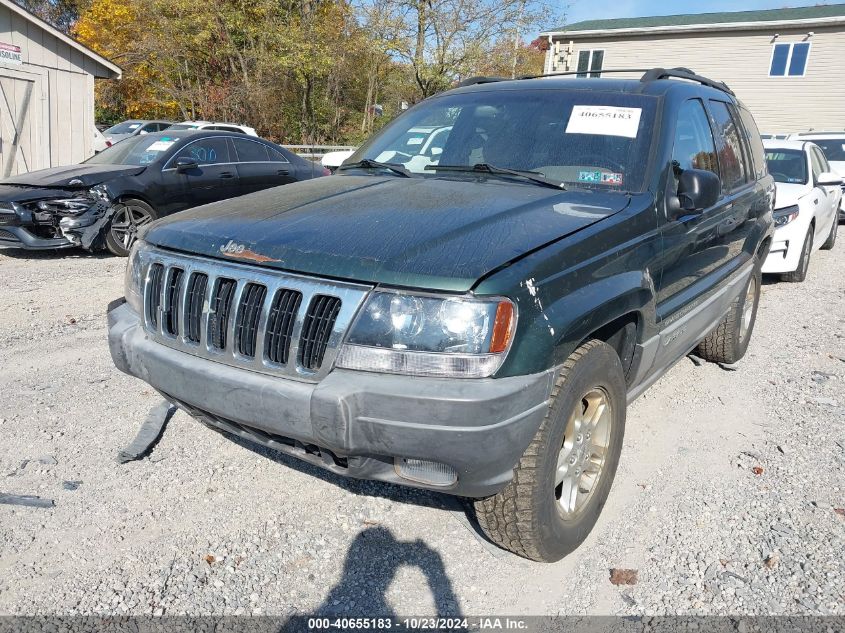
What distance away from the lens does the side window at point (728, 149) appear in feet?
13.4

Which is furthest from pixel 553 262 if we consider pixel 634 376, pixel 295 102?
pixel 295 102

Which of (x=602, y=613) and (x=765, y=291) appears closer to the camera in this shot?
(x=602, y=613)

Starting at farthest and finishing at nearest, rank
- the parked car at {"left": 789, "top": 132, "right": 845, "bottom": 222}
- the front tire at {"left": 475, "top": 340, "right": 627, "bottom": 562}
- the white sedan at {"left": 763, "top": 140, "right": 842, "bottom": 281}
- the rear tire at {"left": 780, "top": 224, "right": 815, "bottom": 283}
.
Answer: the parked car at {"left": 789, "top": 132, "right": 845, "bottom": 222}
the rear tire at {"left": 780, "top": 224, "right": 815, "bottom": 283}
the white sedan at {"left": 763, "top": 140, "right": 842, "bottom": 281}
the front tire at {"left": 475, "top": 340, "right": 627, "bottom": 562}

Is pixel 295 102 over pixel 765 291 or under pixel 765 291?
over

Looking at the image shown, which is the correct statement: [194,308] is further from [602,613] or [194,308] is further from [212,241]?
[602,613]

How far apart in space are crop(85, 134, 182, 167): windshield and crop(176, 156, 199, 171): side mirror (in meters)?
0.24

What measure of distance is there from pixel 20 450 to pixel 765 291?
7.73 meters

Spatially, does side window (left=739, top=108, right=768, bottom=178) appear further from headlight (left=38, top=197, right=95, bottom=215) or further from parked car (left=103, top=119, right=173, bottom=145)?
parked car (left=103, top=119, right=173, bottom=145)

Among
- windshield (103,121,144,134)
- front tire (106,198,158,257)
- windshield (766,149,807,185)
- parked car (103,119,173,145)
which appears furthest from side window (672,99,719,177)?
windshield (103,121,144,134)

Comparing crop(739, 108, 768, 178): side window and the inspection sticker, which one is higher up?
crop(739, 108, 768, 178): side window

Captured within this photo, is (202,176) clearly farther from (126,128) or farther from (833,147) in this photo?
(126,128)

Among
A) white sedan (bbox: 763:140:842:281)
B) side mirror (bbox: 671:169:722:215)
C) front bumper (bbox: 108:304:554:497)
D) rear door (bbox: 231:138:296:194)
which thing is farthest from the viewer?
rear door (bbox: 231:138:296:194)

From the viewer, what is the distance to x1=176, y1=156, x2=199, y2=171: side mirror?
8.74 metres

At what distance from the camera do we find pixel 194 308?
256 centimetres
